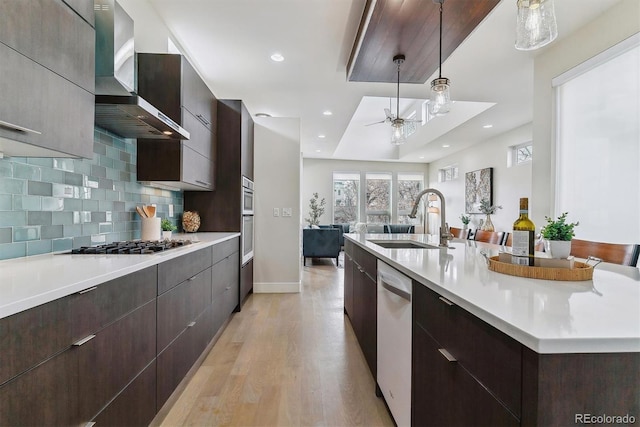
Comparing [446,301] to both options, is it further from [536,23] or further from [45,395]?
[536,23]

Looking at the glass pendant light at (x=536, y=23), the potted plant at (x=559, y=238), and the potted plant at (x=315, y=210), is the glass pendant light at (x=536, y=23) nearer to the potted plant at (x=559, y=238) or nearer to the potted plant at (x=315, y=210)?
the potted plant at (x=559, y=238)

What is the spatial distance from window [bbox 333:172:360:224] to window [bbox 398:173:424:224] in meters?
1.43

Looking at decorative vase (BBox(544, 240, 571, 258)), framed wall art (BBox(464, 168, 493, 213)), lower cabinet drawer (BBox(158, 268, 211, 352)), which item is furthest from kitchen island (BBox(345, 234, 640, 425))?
framed wall art (BBox(464, 168, 493, 213))

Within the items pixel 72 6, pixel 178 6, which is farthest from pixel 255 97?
pixel 72 6

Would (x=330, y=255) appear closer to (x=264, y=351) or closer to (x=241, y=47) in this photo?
(x=264, y=351)

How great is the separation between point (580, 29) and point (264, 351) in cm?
382

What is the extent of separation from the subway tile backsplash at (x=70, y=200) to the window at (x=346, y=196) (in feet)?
24.3

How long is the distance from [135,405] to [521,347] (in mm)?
1490

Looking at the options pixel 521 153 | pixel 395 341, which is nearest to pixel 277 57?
pixel 395 341

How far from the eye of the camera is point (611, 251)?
71.8 inches

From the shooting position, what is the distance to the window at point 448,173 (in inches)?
323

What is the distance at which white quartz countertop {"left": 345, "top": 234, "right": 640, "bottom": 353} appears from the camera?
567 millimetres

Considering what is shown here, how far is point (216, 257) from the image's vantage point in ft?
8.20
